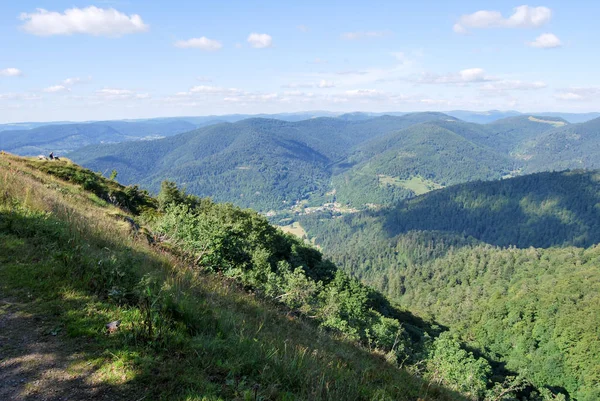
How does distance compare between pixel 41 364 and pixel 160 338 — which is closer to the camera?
pixel 41 364

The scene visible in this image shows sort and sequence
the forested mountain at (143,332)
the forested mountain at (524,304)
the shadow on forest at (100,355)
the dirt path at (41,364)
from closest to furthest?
the dirt path at (41,364) < the shadow on forest at (100,355) < the forested mountain at (143,332) < the forested mountain at (524,304)

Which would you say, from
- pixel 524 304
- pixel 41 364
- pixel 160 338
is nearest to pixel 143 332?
pixel 160 338

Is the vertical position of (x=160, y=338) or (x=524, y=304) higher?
(x=160, y=338)

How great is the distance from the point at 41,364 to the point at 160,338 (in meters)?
1.30

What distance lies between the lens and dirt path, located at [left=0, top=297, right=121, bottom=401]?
3.61m

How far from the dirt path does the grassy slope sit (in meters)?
0.03

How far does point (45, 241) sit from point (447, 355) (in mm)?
38472

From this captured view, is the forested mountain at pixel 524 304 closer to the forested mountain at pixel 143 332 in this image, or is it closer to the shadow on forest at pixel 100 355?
the forested mountain at pixel 143 332

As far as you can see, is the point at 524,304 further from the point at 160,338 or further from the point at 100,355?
the point at 100,355

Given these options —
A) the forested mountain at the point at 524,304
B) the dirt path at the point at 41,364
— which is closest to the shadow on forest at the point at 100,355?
the dirt path at the point at 41,364

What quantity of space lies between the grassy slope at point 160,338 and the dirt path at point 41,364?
3cm

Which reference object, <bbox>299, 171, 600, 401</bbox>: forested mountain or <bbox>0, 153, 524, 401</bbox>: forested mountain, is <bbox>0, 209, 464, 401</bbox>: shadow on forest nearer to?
<bbox>0, 153, 524, 401</bbox>: forested mountain

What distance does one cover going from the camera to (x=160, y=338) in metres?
4.41

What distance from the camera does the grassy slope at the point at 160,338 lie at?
3951mm
